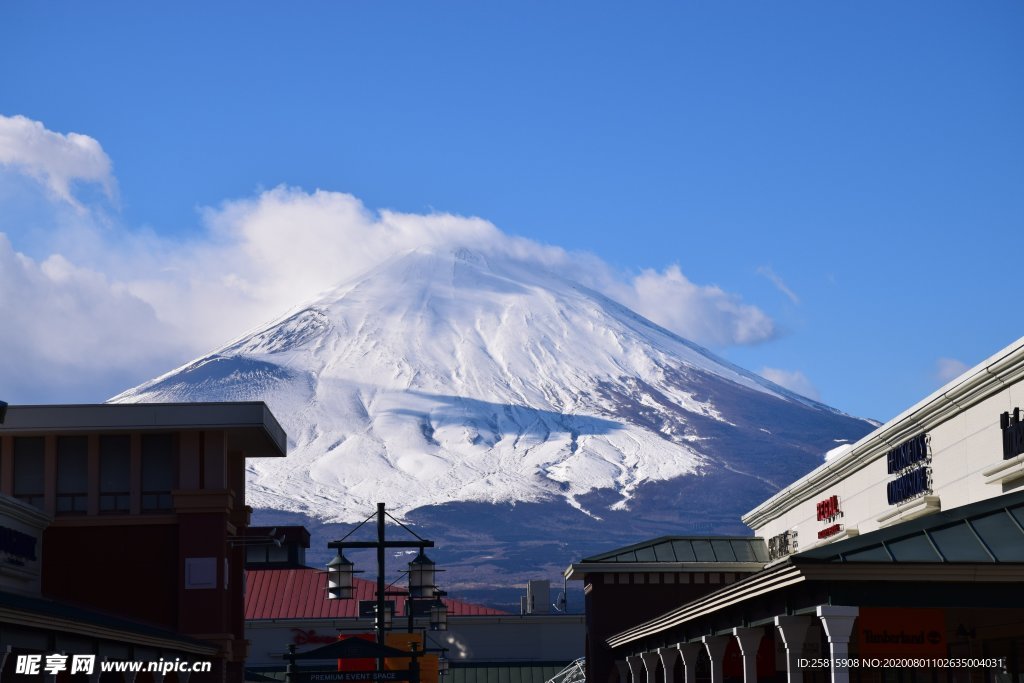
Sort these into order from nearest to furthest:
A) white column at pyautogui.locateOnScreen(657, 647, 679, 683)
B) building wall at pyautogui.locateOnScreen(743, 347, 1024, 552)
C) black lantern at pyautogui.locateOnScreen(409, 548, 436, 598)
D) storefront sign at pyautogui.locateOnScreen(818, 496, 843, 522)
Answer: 1. building wall at pyautogui.locateOnScreen(743, 347, 1024, 552)
2. black lantern at pyautogui.locateOnScreen(409, 548, 436, 598)
3. white column at pyautogui.locateOnScreen(657, 647, 679, 683)
4. storefront sign at pyautogui.locateOnScreen(818, 496, 843, 522)

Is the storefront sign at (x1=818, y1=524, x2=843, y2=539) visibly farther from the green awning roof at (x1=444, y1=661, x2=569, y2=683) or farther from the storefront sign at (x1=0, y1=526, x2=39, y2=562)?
the green awning roof at (x1=444, y1=661, x2=569, y2=683)

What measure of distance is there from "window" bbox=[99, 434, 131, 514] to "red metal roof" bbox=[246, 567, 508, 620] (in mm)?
39828

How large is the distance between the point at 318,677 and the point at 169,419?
51.9ft

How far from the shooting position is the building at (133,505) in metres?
47.5

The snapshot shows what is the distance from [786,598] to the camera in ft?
75.8

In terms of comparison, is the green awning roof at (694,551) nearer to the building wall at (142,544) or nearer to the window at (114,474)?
the building wall at (142,544)

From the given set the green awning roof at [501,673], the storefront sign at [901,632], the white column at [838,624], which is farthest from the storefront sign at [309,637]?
the white column at [838,624]

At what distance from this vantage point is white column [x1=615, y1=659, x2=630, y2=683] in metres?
51.3

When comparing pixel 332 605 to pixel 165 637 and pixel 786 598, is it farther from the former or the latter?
pixel 786 598

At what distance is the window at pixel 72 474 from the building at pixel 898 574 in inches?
611

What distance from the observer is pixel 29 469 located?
159 feet

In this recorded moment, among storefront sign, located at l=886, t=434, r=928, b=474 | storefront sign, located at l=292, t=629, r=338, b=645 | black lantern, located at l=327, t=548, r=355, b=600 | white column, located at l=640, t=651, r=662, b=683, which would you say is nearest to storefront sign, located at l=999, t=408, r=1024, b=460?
storefront sign, located at l=886, t=434, r=928, b=474

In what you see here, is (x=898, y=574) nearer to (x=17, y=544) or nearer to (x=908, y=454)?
(x=908, y=454)

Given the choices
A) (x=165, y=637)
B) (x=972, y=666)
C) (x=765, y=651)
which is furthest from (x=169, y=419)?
(x=972, y=666)
